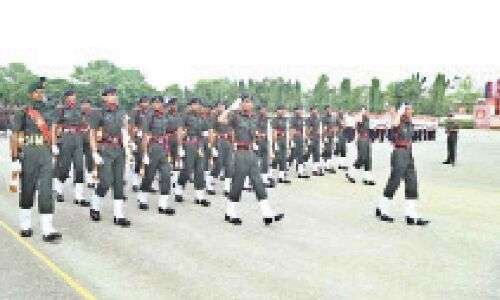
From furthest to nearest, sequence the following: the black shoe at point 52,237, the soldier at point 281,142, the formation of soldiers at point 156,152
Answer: the soldier at point 281,142 < the formation of soldiers at point 156,152 < the black shoe at point 52,237

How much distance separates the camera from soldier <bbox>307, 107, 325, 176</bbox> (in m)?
23.0

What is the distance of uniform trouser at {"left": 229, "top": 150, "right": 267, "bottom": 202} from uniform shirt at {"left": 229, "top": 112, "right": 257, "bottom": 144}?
223mm

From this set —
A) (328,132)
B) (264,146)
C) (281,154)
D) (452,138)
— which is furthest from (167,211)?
(452,138)

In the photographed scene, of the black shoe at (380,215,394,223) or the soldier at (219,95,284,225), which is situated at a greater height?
the soldier at (219,95,284,225)

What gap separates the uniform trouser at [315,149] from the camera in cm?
2311

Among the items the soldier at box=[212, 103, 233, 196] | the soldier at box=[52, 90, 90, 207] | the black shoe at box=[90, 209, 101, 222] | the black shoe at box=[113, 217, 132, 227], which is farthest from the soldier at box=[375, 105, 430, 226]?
the soldier at box=[52, 90, 90, 207]

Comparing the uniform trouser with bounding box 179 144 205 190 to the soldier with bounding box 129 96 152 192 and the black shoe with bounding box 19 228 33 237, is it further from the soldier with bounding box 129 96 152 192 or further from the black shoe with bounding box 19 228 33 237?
the black shoe with bounding box 19 228 33 237

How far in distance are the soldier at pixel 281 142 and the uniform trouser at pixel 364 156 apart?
1881mm

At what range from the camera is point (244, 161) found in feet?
A: 43.1

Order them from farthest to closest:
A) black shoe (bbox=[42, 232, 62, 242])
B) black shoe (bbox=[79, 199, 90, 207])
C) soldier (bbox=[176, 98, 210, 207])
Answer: soldier (bbox=[176, 98, 210, 207])
black shoe (bbox=[79, 199, 90, 207])
black shoe (bbox=[42, 232, 62, 242])

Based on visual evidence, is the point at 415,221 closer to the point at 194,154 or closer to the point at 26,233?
the point at 194,154

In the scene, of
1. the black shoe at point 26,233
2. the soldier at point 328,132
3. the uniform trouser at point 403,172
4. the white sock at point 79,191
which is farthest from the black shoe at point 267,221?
the soldier at point 328,132

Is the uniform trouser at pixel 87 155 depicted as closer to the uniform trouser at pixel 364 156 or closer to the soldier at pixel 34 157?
the soldier at pixel 34 157

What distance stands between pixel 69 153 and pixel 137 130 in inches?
68.2
